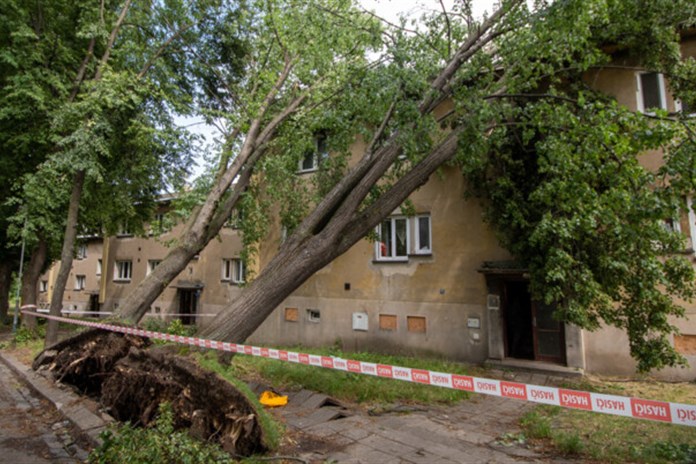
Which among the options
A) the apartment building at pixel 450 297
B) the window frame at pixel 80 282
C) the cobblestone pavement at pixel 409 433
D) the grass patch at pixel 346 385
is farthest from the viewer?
the window frame at pixel 80 282

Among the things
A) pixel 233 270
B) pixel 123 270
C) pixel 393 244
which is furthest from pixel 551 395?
pixel 123 270

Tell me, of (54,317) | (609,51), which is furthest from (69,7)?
(609,51)

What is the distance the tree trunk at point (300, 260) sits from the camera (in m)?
6.81

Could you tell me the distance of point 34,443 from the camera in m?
4.86

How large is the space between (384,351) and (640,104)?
8.95 meters

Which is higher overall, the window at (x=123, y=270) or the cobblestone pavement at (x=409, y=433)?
the window at (x=123, y=270)

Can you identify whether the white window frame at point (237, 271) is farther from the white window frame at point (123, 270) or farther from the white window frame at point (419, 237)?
the white window frame at point (123, 270)

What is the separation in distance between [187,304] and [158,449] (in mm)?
15985

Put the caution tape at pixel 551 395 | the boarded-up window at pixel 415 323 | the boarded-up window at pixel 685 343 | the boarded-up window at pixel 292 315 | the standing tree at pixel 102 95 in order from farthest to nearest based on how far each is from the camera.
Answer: the boarded-up window at pixel 292 315 < the boarded-up window at pixel 415 323 < the standing tree at pixel 102 95 < the boarded-up window at pixel 685 343 < the caution tape at pixel 551 395

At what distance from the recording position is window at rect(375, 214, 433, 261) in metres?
11.7

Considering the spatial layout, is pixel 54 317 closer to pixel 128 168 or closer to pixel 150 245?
pixel 128 168

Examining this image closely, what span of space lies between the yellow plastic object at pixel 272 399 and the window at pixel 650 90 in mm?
9969

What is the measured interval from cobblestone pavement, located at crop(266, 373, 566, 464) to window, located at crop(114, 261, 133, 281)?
18628 mm

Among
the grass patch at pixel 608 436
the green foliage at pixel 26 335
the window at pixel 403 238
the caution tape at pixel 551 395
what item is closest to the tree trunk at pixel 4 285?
the green foliage at pixel 26 335
